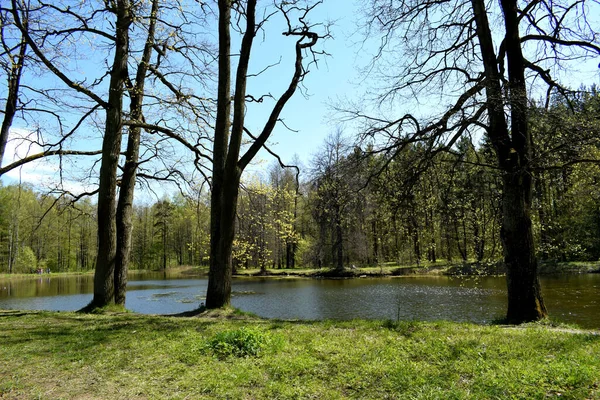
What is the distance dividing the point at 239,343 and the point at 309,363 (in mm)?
1010

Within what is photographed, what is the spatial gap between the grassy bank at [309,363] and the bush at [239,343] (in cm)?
1

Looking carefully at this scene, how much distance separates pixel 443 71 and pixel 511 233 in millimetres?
3962

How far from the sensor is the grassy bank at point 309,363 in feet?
11.7

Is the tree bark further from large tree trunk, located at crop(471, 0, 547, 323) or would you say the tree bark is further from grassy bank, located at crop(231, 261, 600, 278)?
grassy bank, located at crop(231, 261, 600, 278)

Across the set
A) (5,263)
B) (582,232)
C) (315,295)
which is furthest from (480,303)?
(5,263)

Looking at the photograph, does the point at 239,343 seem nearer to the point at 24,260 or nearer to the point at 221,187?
the point at 221,187

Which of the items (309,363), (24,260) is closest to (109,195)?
(309,363)

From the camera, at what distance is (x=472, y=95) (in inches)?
289

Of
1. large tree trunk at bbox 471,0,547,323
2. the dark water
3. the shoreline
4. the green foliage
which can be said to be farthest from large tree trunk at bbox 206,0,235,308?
the green foliage

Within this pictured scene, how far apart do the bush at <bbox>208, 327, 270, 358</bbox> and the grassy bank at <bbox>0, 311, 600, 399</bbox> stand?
0.01 metres

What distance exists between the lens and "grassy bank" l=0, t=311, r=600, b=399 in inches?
140

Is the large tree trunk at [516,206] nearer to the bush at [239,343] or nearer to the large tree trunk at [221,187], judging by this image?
the bush at [239,343]

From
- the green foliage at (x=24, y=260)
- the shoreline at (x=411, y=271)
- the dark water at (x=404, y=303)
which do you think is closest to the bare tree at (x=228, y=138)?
the dark water at (x=404, y=303)

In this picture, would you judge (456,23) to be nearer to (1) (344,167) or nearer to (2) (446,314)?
(1) (344,167)
